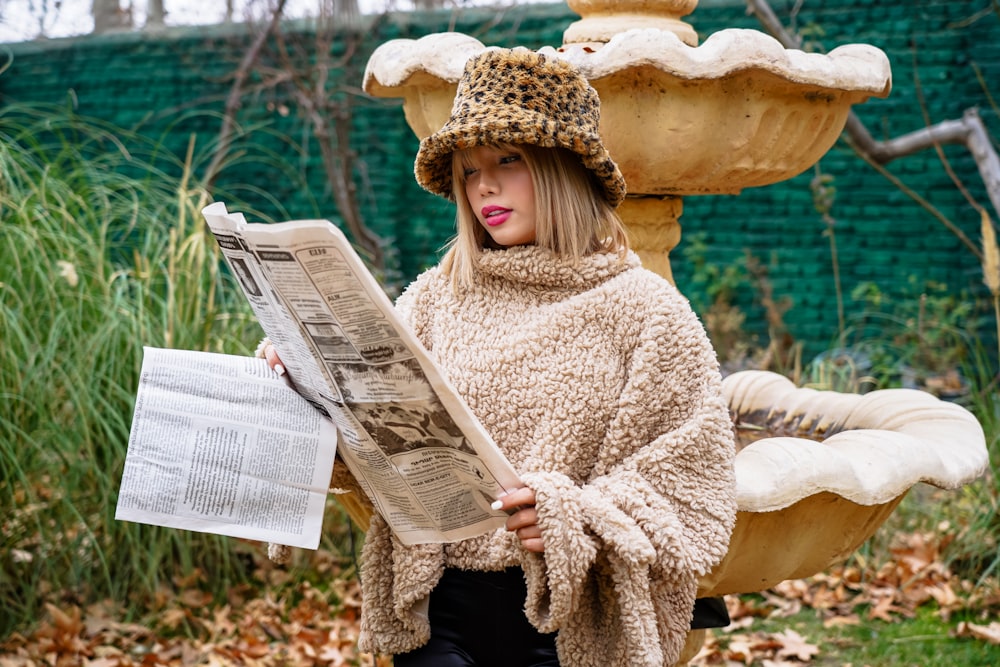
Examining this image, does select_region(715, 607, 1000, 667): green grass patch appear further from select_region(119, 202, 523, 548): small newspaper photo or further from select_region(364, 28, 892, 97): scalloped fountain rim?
select_region(119, 202, 523, 548): small newspaper photo

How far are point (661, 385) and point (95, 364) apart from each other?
2659 millimetres

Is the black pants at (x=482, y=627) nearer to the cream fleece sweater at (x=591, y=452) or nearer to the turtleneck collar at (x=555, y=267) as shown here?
the cream fleece sweater at (x=591, y=452)

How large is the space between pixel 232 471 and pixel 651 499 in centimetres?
68

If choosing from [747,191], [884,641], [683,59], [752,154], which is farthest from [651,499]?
[747,191]

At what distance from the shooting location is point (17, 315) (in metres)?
3.67

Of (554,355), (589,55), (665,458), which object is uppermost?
(589,55)

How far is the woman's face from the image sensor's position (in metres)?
1.81

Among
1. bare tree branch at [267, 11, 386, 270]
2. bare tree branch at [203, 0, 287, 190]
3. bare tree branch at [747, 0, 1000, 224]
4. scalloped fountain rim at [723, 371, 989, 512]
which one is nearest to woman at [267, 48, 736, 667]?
scalloped fountain rim at [723, 371, 989, 512]

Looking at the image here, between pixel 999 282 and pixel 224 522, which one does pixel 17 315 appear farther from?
pixel 999 282

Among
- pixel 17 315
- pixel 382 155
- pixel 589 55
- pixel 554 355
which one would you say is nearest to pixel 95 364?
pixel 17 315

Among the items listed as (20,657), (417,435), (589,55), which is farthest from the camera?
(20,657)

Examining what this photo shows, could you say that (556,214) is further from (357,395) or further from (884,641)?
(884,641)

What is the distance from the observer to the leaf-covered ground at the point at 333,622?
11.6ft

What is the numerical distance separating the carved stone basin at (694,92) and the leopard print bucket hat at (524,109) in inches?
27.0
